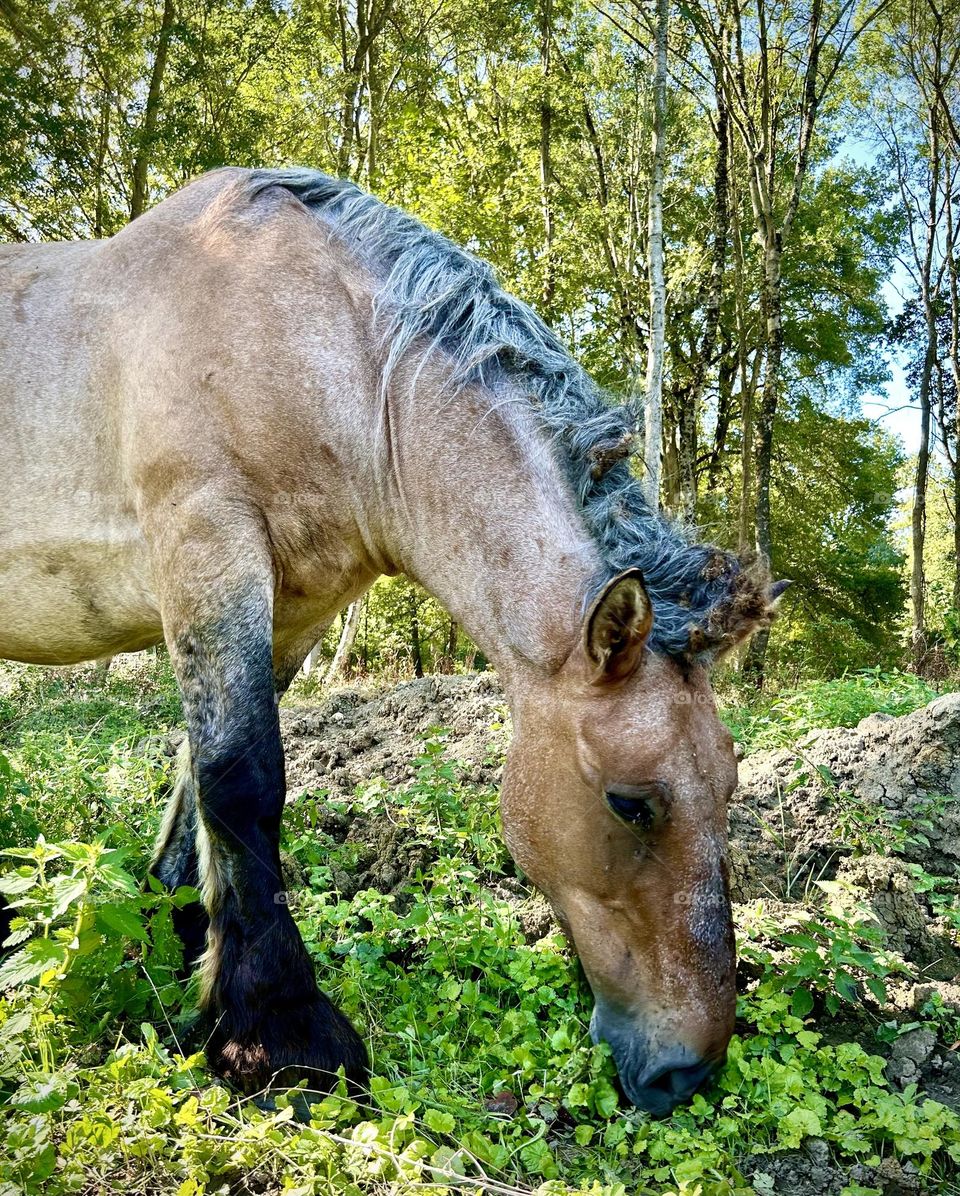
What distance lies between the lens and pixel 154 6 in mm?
15070

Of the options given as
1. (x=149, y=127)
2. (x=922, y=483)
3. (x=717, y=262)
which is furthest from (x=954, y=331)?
(x=149, y=127)

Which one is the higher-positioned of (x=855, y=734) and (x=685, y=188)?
(x=685, y=188)

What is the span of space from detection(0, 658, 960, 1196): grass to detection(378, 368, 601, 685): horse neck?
44.6 inches

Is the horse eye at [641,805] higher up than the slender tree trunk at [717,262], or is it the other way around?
the slender tree trunk at [717,262]

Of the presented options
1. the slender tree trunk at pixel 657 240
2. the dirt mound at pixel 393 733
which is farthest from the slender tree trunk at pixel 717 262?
the dirt mound at pixel 393 733

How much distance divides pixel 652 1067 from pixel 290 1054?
1.02 meters

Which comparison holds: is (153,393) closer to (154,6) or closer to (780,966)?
(780,966)

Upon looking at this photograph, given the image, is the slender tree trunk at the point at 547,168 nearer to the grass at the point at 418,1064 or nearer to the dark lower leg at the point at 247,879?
the grass at the point at 418,1064

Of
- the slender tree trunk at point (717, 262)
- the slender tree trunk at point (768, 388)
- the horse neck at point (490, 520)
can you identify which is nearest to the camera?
the horse neck at point (490, 520)

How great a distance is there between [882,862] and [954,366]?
22.0 metres

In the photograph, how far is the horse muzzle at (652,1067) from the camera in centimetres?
232

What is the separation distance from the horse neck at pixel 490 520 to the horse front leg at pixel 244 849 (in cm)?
59

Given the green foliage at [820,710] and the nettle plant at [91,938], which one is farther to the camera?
the green foliage at [820,710]

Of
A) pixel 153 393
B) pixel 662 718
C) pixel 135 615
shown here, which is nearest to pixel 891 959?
pixel 662 718
